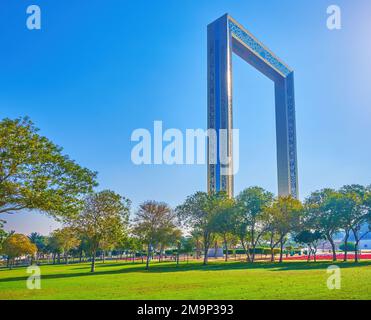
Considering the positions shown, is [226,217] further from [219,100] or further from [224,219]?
[219,100]

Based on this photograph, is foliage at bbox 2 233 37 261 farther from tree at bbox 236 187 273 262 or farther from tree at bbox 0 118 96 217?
tree at bbox 0 118 96 217

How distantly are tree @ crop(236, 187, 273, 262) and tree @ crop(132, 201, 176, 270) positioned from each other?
13.4 m

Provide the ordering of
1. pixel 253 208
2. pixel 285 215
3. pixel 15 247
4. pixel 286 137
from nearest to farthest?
pixel 285 215, pixel 253 208, pixel 15 247, pixel 286 137

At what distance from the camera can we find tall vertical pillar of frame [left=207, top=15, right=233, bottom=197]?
98625mm

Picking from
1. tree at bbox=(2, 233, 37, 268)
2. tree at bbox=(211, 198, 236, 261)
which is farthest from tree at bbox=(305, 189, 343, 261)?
tree at bbox=(2, 233, 37, 268)

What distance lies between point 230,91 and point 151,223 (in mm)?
57907

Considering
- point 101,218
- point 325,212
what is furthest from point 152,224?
point 325,212

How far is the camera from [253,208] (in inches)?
2483

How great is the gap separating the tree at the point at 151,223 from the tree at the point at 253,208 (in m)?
13.4

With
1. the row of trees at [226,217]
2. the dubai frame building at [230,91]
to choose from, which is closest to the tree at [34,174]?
the row of trees at [226,217]

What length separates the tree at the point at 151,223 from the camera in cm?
5700
